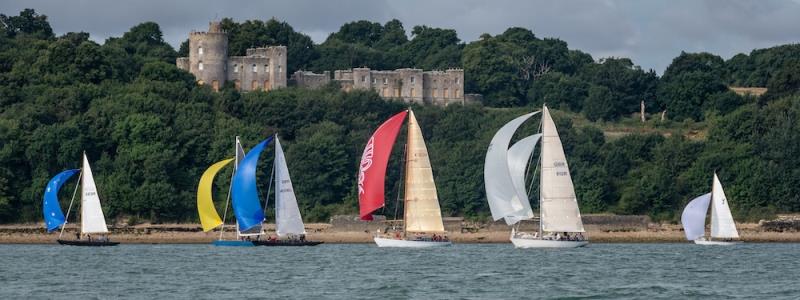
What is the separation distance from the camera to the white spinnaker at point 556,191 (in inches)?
2438

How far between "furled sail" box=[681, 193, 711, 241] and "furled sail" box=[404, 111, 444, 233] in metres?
8.45

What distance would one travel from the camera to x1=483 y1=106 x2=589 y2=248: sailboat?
61969 mm

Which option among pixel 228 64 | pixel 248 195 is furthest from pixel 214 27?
pixel 248 195

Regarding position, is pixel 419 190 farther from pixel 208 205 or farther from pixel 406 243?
pixel 208 205

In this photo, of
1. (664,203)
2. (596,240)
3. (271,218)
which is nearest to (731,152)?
(664,203)

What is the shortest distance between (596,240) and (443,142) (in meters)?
20.1

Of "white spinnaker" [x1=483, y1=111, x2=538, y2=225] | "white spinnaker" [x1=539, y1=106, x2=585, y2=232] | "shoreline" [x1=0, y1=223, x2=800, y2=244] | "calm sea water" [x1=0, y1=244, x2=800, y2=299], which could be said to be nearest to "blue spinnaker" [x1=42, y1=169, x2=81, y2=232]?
"calm sea water" [x1=0, y1=244, x2=800, y2=299]

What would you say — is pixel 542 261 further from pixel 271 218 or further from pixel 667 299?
pixel 271 218

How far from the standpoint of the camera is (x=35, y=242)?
2872 inches

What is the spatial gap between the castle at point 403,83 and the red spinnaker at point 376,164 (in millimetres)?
41203

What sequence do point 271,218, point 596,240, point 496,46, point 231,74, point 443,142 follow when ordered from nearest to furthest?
point 596,240 < point 271,218 < point 443,142 < point 231,74 < point 496,46

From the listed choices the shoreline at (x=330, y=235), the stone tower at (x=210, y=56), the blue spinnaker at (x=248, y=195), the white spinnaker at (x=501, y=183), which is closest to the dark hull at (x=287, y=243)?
the blue spinnaker at (x=248, y=195)

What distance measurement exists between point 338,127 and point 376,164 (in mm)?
26803

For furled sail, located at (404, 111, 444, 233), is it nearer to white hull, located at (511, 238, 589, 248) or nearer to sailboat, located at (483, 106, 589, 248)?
sailboat, located at (483, 106, 589, 248)
